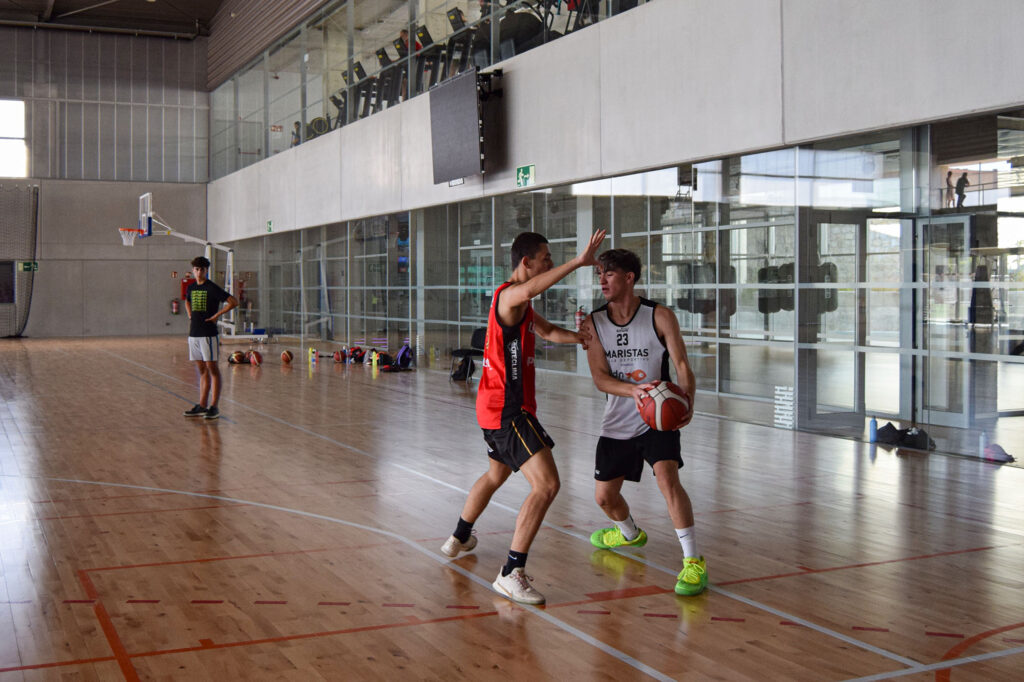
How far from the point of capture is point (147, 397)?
14039mm

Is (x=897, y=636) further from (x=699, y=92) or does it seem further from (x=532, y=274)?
(x=699, y=92)

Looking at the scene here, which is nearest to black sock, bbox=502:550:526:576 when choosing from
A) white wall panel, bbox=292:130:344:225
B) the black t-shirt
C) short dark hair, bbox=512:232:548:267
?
short dark hair, bbox=512:232:548:267

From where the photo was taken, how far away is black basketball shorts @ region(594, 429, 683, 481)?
4.99 m

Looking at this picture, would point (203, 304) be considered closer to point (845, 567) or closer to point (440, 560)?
point (440, 560)

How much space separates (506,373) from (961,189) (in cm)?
574

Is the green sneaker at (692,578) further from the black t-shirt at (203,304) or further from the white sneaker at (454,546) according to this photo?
the black t-shirt at (203,304)

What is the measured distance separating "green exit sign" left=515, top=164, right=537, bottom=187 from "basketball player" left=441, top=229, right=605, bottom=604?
9.94 metres

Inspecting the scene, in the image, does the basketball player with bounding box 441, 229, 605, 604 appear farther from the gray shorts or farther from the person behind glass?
the gray shorts

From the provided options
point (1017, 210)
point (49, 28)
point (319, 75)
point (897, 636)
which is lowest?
point (897, 636)

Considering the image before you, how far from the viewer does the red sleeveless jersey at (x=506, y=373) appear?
489 centimetres

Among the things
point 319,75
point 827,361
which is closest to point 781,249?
point 827,361

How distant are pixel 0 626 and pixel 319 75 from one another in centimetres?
2100

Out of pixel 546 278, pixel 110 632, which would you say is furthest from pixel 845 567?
pixel 110 632

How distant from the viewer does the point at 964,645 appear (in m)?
4.09
